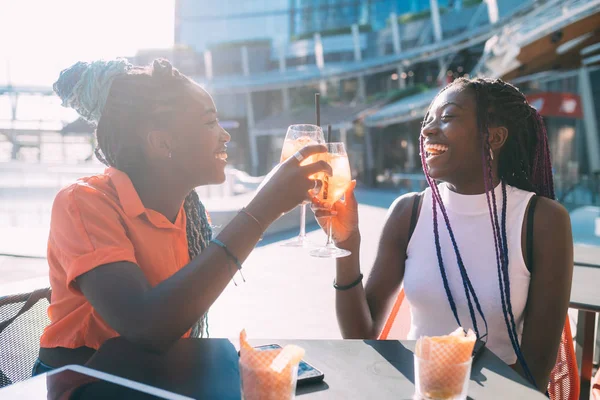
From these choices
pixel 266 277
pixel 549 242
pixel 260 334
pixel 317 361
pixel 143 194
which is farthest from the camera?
pixel 266 277

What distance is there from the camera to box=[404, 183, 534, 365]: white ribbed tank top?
72.1 inches

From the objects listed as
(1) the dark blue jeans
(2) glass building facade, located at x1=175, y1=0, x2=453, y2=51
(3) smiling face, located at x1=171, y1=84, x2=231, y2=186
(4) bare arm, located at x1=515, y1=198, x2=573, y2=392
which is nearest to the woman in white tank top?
(4) bare arm, located at x1=515, y1=198, x2=573, y2=392

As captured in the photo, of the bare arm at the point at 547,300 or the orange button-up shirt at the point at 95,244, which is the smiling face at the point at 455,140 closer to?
the bare arm at the point at 547,300

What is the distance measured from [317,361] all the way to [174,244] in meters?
0.64

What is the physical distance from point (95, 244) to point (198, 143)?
1.50ft

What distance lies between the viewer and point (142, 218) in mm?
1562

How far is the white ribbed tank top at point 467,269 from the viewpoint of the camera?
72.1 inches

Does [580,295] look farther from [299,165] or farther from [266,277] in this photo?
[266,277]

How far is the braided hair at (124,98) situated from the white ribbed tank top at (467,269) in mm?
1107

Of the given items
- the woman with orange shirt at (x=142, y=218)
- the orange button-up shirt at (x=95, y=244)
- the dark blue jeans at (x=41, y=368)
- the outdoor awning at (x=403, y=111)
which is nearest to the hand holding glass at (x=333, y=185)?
the woman with orange shirt at (x=142, y=218)

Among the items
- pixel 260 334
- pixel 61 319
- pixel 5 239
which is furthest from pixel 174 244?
pixel 5 239

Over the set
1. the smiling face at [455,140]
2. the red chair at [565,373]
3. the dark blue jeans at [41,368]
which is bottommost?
the red chair at [565,373]

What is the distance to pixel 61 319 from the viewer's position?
4.99 feet

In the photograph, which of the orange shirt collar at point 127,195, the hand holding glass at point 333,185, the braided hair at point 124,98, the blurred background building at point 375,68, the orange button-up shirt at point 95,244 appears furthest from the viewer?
the blurred background building at point 375,68
